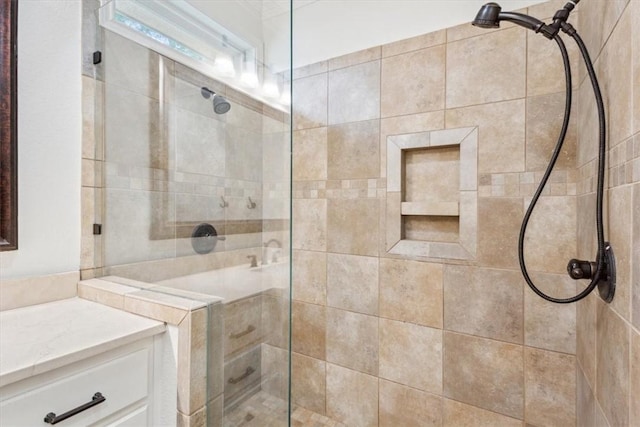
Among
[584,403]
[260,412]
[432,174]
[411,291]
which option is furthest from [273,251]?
[584,403]

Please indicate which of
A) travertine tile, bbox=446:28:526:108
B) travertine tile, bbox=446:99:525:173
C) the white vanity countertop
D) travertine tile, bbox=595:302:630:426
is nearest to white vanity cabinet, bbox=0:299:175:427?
the white vanity countertop

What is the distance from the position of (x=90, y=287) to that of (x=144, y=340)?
1.70ft

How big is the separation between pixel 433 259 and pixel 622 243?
79 centimetres

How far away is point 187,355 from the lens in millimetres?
982

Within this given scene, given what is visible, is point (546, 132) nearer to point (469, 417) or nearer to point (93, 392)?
point (469, 417)

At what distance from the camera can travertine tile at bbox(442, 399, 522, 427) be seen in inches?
52.4

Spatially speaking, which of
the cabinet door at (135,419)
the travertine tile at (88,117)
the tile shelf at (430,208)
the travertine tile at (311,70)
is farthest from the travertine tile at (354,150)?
the cabinet door at (135,419)

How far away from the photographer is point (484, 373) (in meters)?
1.36

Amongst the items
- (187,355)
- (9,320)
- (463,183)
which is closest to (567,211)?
(463,183)

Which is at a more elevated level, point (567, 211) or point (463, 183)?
point (463, 183)

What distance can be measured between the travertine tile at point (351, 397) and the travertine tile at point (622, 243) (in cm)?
120

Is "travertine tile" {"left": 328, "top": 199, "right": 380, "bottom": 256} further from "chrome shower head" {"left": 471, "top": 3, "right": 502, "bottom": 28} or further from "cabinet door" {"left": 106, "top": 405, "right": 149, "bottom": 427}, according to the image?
"cabinet door" {"left": 106, "top": 405, "right": 149, "bottom": 427}

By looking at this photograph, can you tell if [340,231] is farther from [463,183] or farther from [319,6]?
[319,6]

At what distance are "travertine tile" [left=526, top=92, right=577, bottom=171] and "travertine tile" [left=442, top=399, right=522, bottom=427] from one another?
108 centimetres
